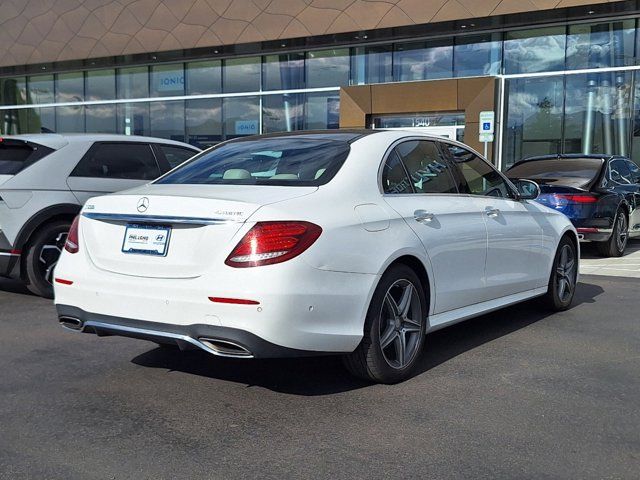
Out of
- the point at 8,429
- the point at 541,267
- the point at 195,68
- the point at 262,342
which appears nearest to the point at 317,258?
the point at 262,342

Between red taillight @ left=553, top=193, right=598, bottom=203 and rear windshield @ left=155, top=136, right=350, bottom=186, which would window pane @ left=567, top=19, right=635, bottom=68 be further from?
rear windshield @ left=155, top=136, right=350, bottom=186

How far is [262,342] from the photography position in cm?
347

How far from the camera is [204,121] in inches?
910

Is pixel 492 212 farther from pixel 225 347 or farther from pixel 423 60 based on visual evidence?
pixel 423 60

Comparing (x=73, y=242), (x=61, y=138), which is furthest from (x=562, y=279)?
(x=61, y=138)

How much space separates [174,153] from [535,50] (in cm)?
1321

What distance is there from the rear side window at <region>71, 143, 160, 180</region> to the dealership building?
12.2m

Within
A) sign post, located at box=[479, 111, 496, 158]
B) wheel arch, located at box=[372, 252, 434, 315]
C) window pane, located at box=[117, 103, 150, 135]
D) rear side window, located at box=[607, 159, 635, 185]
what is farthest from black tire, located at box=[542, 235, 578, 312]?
window pane, located at box=[117, 103, 150, 135]

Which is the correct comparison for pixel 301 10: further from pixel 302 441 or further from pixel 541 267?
pixel 302 441

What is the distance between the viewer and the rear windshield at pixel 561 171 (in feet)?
33.1

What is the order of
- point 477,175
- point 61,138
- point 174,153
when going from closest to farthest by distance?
point 477,175 < point 61,138 < point 174,153

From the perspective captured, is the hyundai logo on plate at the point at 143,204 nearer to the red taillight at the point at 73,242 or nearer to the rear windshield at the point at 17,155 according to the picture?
the red taillight at the point at 73,242

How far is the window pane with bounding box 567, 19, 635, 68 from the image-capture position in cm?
1731

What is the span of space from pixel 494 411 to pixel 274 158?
2059 mm
